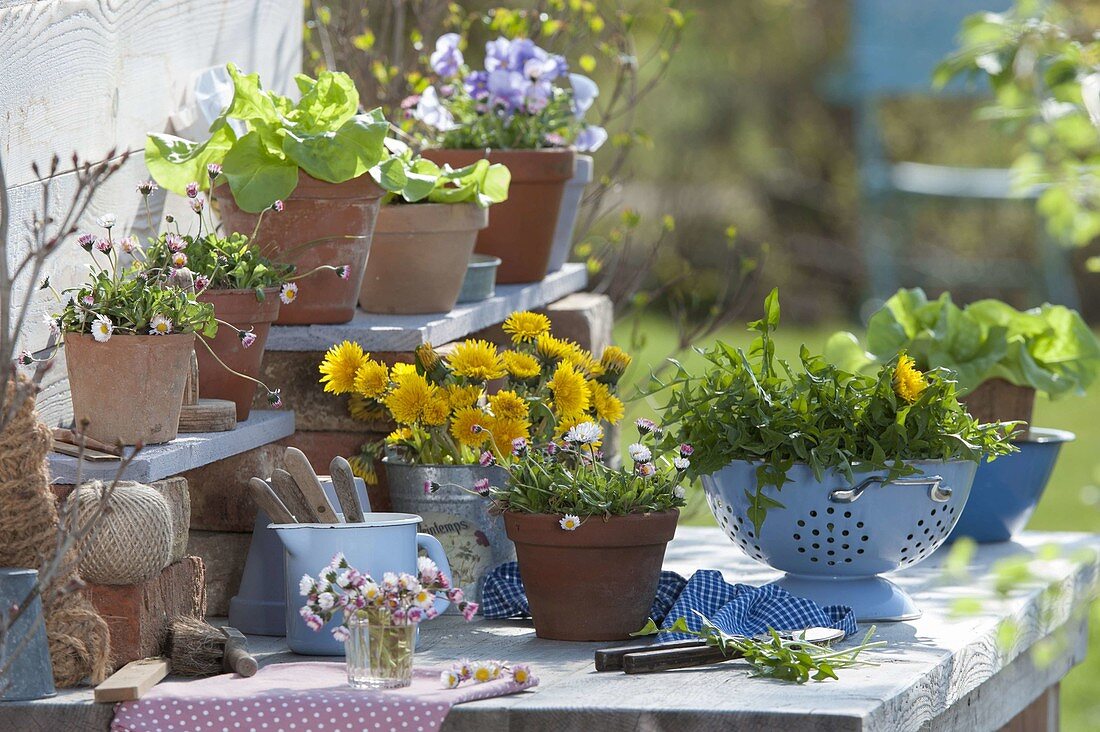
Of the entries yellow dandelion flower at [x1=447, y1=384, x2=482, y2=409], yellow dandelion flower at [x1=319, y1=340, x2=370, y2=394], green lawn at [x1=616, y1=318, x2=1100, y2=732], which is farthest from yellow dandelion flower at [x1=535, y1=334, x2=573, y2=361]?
green lawn at [x1=616, y1=318, x2=1100, y2=732]

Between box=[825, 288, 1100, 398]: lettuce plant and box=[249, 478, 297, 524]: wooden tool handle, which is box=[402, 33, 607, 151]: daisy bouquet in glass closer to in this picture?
box=[825, 288, 1100, 398]: lettuce plant

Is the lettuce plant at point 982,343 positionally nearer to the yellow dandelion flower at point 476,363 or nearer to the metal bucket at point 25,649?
the yellow dandelion flower at point 476,363

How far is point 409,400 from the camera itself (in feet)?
6.34

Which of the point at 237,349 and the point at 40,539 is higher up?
the point at 237,349

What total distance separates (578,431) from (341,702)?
1.51ft

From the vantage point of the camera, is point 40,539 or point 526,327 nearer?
point 40,539

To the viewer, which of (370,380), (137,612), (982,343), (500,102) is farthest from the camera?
(500,102)

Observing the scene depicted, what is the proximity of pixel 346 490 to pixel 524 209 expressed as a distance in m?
0.90

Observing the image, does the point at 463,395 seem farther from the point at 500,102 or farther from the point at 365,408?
the point at 500,102

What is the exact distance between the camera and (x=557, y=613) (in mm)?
1807

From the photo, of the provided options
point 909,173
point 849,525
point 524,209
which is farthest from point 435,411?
point 909,173

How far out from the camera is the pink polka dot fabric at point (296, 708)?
1.49 meters

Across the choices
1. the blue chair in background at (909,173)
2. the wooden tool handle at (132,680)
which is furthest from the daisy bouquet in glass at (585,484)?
the blue chair in background at (909,173)

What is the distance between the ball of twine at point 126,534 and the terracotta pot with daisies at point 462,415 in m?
0.40
